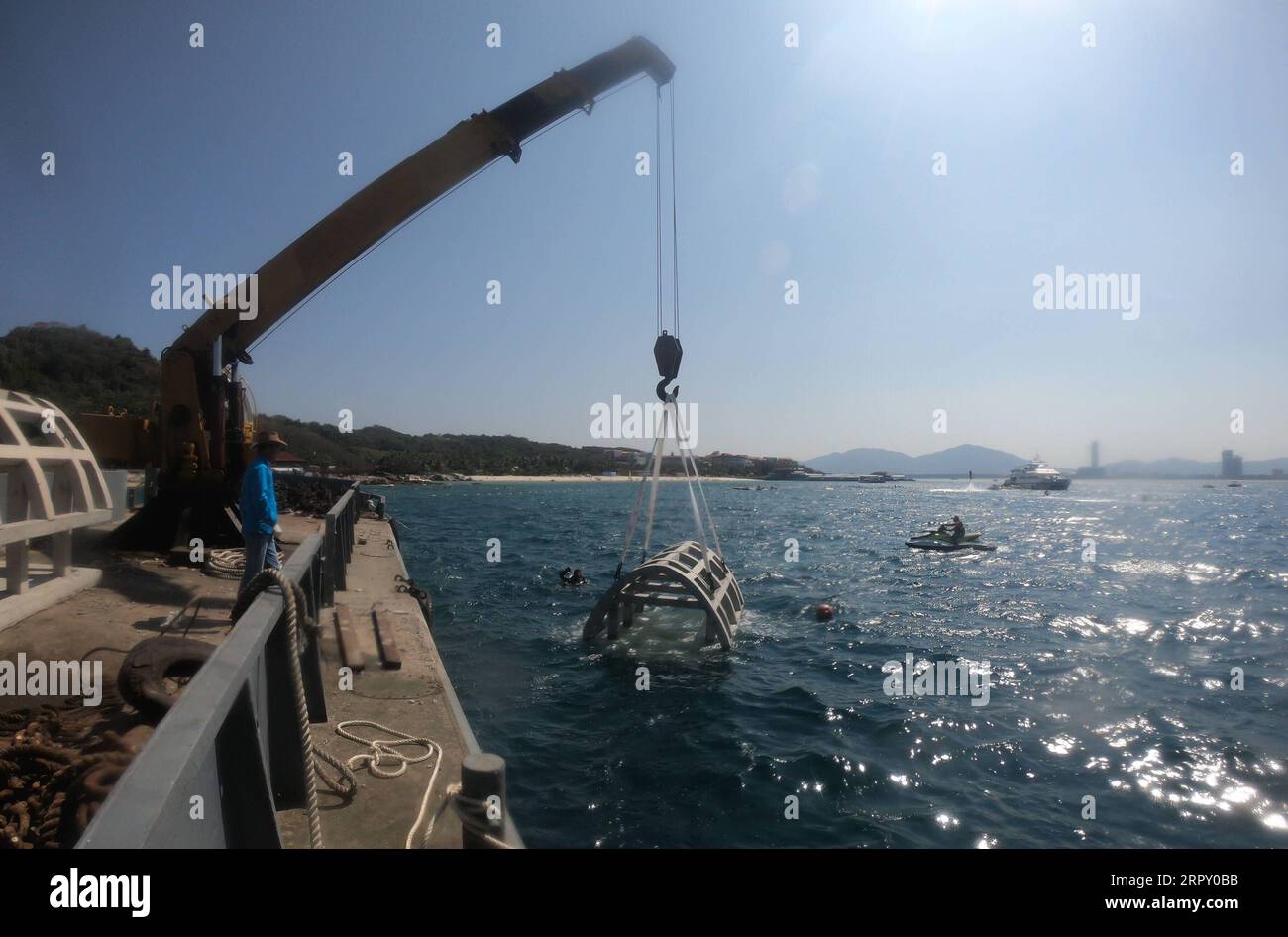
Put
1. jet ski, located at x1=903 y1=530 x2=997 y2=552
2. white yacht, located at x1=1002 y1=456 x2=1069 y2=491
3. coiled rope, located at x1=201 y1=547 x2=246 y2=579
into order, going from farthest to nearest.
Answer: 1. white yacht, located at x1=1002 y1=456 x2=1069 y2=491
2. jet ski, located at x1=903 y1=530 x2=997 y2=552
3. coiled rope, located at x1=201 y1=547 x2=246 y2=579

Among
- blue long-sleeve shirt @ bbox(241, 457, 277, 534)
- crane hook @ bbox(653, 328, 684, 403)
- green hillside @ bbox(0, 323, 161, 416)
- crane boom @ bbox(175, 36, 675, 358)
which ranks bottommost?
blue long-sleeve shirt @ bbox(241, 457, 277, 534)

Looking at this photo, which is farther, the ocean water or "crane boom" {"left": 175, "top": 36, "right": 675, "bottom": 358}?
"crane boom" {"left": 175, "top": 36, "right": 675, "bottom": 358}

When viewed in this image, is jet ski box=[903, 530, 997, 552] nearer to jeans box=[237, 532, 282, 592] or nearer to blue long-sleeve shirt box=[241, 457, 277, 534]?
jeans box=[237, 532, 282, 592]

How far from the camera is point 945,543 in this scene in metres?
33.2

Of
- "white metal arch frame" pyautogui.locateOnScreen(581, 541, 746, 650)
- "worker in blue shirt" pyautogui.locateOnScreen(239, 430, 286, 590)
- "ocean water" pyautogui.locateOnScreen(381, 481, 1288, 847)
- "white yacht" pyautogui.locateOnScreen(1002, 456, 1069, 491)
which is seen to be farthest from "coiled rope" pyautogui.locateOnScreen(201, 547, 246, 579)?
"white yacht" pyautogui.locateOnScreen(1002, 456, 1069, 491)

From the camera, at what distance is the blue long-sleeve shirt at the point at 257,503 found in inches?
318

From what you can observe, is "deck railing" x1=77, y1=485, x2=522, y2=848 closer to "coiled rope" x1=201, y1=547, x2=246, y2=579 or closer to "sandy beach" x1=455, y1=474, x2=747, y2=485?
"coiled rope" x1=201, y1=547, x2=246, y2=579

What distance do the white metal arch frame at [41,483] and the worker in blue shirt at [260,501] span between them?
6.41 feet

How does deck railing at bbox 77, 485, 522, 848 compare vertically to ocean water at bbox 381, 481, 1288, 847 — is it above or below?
above

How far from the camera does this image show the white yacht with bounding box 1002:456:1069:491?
4754 inches

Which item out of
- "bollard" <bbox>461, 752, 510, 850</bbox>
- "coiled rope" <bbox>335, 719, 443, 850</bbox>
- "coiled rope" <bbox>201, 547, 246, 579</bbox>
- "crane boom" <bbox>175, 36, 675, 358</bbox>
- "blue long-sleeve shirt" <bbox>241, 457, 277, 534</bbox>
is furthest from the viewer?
"crane boom" <bbox>175, 36, 675, 358</bbox>

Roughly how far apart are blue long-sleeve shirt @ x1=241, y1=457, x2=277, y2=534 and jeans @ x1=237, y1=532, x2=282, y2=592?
97 mm

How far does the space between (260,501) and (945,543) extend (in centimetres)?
3219

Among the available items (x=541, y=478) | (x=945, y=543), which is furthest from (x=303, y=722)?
(x=541, y=478)
